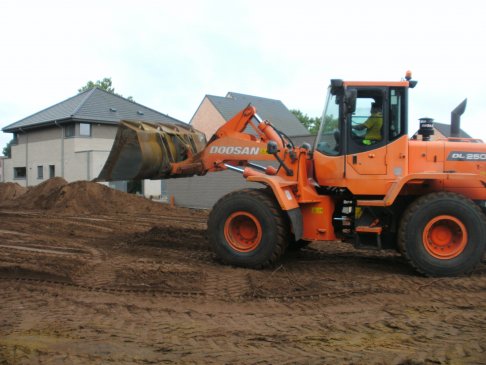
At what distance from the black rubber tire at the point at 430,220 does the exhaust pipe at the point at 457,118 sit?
1.35 meters

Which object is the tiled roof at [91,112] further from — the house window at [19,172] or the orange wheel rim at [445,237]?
the orange wheel rim at [445,237]

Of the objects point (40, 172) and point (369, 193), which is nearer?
point (369, 193)

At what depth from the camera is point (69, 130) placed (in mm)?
32719

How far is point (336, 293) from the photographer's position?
625 centimetres

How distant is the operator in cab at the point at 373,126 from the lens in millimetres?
7395

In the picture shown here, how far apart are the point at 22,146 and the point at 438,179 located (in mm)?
36200

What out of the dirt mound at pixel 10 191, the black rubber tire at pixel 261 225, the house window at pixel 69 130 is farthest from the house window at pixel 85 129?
the black rubber tire at pixel 261 225

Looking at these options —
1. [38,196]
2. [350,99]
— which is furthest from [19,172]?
[350,99]

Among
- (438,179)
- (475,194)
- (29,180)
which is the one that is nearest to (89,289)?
(438,179)

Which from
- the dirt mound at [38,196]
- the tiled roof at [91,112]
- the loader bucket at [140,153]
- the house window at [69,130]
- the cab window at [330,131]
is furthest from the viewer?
the tiled roof at [91,112]

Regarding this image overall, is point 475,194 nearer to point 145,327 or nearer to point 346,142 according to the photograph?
point 346,142

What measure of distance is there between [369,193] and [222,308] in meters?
3.06

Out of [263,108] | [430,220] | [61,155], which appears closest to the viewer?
[430,220]

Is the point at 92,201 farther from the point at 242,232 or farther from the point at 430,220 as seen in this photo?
the point at 430,220
